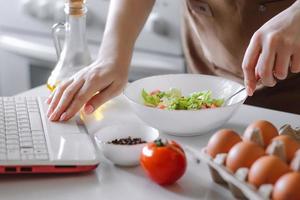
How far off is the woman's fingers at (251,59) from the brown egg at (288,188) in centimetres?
29

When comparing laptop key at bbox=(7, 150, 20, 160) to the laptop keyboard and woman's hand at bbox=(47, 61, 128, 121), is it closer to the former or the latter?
the laptop keyboard

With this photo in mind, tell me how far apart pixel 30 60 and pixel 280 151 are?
65.9 inches

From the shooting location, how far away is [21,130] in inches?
43.8

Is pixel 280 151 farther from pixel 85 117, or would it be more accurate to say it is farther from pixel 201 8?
pixel 201 8

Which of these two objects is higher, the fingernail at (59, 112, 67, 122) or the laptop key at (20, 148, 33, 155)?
the laptop key at (20, 148, 33, 155)

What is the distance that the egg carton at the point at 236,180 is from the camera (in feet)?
2.65

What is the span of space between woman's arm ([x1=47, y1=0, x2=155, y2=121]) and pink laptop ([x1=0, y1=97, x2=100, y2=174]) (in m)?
0.03

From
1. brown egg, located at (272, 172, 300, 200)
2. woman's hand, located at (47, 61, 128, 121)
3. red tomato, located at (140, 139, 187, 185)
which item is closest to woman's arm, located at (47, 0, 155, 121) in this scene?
woman's hand, located at (47, 61, 128, 121)

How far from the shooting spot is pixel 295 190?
0.79 metres

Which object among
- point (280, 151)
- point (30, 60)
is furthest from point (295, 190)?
point (30, 60)

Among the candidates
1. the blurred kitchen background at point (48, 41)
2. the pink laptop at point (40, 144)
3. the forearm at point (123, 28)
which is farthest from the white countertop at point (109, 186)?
the blurred kitchen background at point (48, 41)

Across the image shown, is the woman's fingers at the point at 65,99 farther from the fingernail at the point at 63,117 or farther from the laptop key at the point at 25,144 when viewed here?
the laptop key at the point at 25,144

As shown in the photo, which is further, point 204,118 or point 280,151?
point 204,118

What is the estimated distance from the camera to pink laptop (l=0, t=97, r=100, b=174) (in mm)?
990
